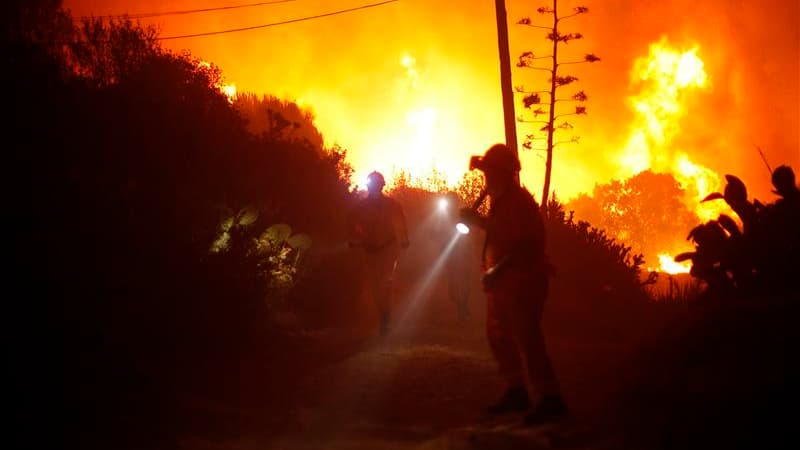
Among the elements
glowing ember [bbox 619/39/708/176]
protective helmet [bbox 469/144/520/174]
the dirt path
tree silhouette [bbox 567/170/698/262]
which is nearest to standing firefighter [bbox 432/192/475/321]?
the dirt path

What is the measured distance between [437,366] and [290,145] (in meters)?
9.84

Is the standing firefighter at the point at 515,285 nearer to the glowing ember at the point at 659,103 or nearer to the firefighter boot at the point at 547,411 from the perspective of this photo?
the firefighter boot at the point at 547,411

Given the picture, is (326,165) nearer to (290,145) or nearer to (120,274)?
(290,145)

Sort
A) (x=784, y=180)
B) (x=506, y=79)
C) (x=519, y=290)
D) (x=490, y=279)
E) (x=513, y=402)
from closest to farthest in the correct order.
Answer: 1. (x=519, y=290)
2. (x=490, y=279)
3. (x=513, y=402)
4. (x=784, y=180)
5. (x=506, y=79)

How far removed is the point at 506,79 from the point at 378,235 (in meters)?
9.61

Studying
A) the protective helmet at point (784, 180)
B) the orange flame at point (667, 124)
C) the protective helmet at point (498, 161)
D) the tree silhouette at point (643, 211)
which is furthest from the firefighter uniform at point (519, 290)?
the tree silhouette at point (643, 211)

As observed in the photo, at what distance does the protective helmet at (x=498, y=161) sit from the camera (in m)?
6.33

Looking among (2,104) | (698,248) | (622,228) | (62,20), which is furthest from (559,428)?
(622,228)

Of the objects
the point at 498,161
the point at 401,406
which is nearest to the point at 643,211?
the point at 401,406

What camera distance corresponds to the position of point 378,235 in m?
10.8

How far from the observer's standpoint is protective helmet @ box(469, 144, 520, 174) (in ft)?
20.8

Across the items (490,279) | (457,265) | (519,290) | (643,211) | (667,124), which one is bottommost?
(519,290)

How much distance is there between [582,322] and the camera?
14.0 meters

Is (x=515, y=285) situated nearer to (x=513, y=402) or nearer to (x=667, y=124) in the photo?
(x=513, y=402)
